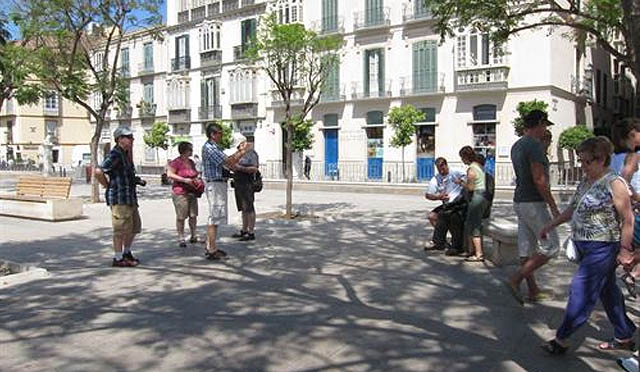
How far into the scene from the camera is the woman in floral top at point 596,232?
4.29m

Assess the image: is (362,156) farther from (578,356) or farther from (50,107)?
(50,107)

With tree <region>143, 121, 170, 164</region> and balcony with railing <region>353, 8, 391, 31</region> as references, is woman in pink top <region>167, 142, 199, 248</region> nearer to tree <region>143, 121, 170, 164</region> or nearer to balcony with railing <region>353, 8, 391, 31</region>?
balcony with railing <region>353, 8, 391, 31</region>

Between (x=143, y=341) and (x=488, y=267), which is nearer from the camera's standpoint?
(x=143, y=341)

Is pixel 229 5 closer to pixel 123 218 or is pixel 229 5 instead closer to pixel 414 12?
pixel 414 12

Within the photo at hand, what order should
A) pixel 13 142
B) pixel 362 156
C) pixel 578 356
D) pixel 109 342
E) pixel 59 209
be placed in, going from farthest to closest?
pixel 13 142 < pixel 362 156 < pixel 59 209 < pixel 109 342 < pixel 578 356

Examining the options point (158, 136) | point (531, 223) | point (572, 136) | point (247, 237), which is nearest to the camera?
point (531, 223)

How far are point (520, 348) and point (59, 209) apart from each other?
35.6 feet

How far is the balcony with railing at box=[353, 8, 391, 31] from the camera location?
106 feet

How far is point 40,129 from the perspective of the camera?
59.8 meters

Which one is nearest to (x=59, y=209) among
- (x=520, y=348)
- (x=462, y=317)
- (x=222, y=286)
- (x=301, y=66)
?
(x=301, y=66)

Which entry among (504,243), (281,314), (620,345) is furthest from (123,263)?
(620,345)

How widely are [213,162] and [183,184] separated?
1249mm

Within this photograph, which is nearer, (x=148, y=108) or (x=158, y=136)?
(x=158, y=136)

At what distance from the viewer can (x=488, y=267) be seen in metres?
7.64
